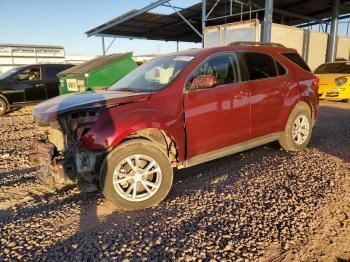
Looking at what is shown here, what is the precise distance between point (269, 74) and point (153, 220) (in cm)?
300

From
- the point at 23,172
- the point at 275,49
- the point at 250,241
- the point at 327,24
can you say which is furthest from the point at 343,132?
the point at 327,24

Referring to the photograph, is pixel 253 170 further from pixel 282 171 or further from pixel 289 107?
pixel 289 107

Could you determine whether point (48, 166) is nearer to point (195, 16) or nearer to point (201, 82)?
point (201, 82)

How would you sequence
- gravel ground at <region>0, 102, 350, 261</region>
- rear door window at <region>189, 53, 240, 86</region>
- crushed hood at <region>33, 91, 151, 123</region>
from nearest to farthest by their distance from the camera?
1. gravel ground at <region>0, 102, 350, 261</region>
2. crushed hood at <region>33, 91, 151, 123</region>
3. rear door window at <region>189, 53, 240, 86</region>

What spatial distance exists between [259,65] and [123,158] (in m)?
2.68

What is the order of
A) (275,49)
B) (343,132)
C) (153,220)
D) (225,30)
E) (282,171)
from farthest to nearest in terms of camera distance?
(225,30) < (343,132) < (275,49) < (282,171) < (153,220)

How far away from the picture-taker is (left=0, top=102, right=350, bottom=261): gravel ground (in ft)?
8.59

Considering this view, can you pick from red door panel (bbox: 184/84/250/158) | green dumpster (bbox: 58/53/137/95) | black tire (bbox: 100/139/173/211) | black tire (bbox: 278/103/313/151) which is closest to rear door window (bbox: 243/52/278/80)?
red door panel (bbox: 184/84/250/158)

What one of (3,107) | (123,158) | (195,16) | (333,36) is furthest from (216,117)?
(333,36)

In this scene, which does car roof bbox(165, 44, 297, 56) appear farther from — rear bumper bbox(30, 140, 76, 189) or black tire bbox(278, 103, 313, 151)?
rear bumper bbox(30, 140, 76, 189)

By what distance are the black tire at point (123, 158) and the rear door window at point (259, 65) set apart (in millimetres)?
1992

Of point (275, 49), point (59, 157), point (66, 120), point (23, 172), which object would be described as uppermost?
point (275, 49)

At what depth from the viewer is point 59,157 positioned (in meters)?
3.43

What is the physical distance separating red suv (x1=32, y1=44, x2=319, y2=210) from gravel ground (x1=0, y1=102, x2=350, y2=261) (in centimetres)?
34
